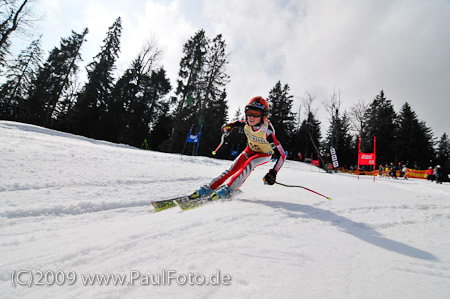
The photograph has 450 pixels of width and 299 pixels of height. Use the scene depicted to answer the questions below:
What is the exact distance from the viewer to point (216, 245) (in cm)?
174

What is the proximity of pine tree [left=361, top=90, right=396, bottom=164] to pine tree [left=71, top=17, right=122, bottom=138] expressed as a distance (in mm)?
46365

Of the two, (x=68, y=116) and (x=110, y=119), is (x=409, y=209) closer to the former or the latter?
(x=110, y=119)

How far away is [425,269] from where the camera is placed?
1.62 metres

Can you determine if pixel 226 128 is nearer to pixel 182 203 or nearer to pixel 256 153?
pixel 256 153

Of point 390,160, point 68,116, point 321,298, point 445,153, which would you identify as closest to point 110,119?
point 68,116

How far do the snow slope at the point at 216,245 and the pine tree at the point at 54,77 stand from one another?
3476 centimetres

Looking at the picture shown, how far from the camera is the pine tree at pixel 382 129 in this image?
1580 inches

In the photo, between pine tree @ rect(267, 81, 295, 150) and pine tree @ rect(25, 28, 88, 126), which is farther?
pine tree @ rect(267, 81, 295, 150)

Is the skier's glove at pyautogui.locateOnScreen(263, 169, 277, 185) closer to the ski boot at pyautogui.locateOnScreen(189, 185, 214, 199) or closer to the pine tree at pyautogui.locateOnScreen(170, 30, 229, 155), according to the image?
the ski boot at pyautogui.locateOnScreen(189, 185, 214, 199)

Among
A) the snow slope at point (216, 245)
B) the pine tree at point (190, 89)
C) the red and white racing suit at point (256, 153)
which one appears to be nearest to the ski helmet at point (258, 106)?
the red and white racing suit at point (256, 153)

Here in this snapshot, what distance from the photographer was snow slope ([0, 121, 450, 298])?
1.24 m

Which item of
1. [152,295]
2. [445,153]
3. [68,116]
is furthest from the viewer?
[445,153]

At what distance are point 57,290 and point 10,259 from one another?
2.08 feet

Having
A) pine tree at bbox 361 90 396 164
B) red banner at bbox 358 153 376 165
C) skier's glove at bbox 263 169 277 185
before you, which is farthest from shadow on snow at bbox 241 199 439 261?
pine tree at bbox 361 90 396 164
